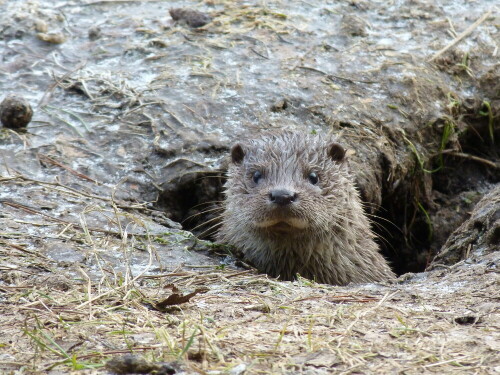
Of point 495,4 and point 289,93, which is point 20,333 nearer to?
point 289,93

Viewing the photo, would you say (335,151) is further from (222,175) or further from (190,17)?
(190,17)

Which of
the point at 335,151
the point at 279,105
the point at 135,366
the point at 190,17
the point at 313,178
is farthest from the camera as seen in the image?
the point at 190,17

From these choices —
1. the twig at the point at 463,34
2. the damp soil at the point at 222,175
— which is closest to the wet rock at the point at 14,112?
the damp soil at the point at 222,175

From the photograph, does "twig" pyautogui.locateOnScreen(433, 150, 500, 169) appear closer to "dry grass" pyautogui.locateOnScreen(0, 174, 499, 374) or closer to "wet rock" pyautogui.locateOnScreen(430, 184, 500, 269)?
"wet rock" pyautogui.locateOnScreen(430, 184, 500, 269)

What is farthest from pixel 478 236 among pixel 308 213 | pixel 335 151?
pixel 308 213

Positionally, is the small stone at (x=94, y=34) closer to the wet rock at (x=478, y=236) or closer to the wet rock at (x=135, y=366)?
the wet rock at (x=478, y=236)

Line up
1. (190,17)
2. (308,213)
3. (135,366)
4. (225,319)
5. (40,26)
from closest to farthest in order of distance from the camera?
(135,366), (225,319), (308,213), (40,26), (190,17)

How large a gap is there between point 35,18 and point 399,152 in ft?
12.3

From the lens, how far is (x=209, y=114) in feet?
22.7

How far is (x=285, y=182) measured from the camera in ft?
18.6

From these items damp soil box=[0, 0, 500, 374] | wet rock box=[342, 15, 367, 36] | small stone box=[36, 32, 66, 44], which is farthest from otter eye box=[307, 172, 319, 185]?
small stone box=[36, 32, 66, 44]

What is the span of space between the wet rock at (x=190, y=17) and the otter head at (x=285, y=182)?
223 cm

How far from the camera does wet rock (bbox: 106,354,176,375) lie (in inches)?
123

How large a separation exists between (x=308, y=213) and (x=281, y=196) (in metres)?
0.34
